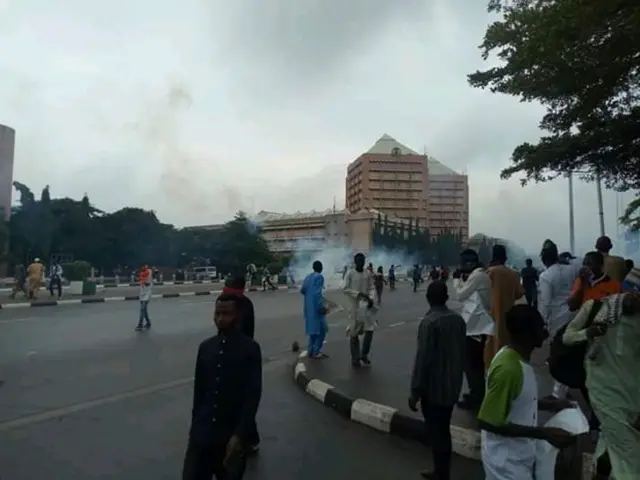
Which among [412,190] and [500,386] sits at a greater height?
[412,190]

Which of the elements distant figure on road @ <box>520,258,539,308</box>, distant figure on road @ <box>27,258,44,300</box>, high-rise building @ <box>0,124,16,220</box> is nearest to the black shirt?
distant figure on road @ <box>520,258,539,308</box>

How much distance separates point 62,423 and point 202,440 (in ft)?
11.5

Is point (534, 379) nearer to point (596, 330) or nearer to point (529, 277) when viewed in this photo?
point (596, 330)

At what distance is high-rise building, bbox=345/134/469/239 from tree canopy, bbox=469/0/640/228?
336 feet

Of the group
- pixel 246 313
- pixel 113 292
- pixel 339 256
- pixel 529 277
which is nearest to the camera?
pixel 246 313

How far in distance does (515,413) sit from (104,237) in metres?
57.8

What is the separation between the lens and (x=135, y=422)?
5.93 metres

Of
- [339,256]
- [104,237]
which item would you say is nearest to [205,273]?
[104,237]

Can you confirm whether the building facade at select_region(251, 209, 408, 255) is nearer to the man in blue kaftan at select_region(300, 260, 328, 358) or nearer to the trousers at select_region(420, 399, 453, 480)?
the man in blue kaftan at select_region(300, 260, 328, 358)

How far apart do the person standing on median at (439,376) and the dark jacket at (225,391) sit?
129 cm

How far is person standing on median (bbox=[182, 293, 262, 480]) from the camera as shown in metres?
3.03

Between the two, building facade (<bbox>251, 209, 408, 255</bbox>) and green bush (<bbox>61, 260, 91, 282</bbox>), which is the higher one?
building facade (<bbox>251, 209, 408, 255</bbox>)

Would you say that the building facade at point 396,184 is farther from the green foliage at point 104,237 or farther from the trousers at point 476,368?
the trousers at point 476,368

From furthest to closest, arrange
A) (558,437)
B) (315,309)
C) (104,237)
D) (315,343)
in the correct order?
(104,237) → (315,343) → (315,309) → (558,437)
